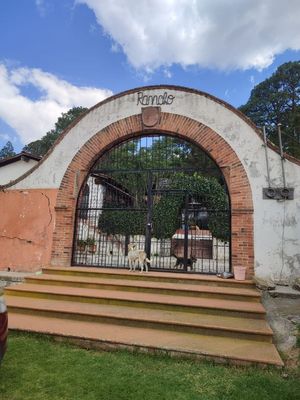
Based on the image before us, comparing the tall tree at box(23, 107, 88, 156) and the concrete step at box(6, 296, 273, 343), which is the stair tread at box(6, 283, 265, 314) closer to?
the concrete step at box(6, 296, 273, 343)

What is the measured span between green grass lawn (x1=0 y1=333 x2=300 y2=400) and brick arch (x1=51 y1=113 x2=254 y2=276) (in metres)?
3.21

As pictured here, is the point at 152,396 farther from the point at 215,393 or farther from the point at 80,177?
the point at 80,177

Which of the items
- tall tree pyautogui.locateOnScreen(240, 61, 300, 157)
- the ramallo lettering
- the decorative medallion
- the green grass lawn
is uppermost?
tall tree pyautogui.locateOnScreen(240, 61, 300, 157)

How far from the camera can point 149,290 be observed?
20.0ft

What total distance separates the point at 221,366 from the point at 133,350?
3.73 ft

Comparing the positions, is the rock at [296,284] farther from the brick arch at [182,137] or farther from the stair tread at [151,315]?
the stair tread at [151,315]

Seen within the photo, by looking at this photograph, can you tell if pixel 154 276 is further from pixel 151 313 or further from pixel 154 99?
pixel 154 99

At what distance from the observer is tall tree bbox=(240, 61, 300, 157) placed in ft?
97.0

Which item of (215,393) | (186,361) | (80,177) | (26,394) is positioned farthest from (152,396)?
(80,177)

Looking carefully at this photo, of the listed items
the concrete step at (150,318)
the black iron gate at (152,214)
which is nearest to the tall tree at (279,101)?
the black iron gate at (152,214)

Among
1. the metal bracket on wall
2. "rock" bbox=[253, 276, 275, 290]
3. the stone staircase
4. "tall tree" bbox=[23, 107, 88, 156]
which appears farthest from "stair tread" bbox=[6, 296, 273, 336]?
"tall tree" bbox=[23, 107, 88, 156]

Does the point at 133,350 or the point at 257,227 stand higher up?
the point at 257,227

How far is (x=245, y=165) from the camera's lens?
22.9 ft

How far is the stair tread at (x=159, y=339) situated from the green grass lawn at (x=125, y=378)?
0.14 metres
